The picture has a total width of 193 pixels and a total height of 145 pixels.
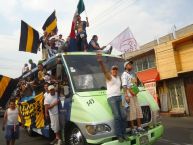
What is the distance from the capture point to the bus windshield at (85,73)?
6.87 metres

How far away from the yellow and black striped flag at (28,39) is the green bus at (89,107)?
4667mm

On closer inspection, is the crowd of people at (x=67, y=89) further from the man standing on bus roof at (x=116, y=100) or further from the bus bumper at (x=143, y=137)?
the bus bumper at (x=143, y=137)

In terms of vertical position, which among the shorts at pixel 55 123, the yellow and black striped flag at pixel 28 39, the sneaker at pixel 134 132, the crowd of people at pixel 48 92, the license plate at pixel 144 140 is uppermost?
the yellow and black striped flag at pixel 28 39

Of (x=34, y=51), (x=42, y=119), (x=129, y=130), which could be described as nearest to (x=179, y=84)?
(x=34, y=51)

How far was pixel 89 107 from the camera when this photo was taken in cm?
621

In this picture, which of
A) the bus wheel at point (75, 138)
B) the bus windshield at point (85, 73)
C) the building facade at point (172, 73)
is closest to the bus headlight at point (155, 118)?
the bus windshield at point (85, 73)

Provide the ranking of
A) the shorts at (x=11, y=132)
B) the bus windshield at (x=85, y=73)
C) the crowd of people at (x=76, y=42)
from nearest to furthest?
the bus windshield at (x=85, y=73), the crowd of people at (x=76, y=42), the shorts at (x=11, y=132)

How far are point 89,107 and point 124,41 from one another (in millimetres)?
10132

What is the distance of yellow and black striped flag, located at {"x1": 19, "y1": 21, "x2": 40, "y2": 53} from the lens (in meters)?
12.2

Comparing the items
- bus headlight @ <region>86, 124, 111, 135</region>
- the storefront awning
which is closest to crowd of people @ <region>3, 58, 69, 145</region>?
bus headlight @ <region>86, 124, 111, 135</region>

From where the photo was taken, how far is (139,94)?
7.23 metres

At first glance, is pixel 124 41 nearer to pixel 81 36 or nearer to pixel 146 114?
pixel 81 36

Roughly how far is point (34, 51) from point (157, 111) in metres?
6.90

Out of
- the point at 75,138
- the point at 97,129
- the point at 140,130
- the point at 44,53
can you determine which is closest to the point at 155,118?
the point at 140,130
